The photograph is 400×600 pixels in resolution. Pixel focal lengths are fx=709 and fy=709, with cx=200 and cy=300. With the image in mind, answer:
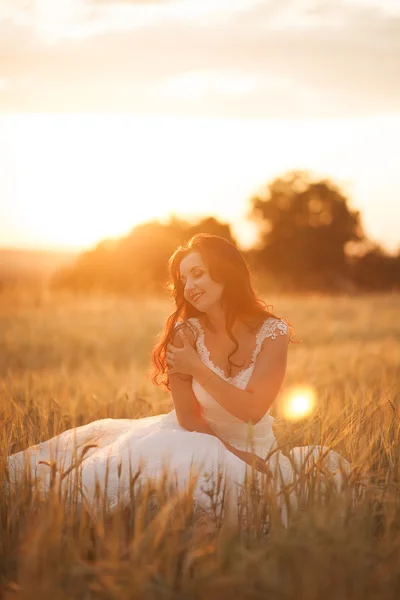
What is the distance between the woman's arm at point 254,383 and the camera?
376cm

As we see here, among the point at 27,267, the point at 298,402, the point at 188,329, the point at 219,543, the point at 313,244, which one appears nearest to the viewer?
the point at 219,543

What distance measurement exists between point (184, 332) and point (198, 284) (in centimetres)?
35

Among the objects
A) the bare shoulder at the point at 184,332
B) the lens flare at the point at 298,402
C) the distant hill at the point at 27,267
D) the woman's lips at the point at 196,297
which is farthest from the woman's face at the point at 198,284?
the distant hill at the point at 27,267

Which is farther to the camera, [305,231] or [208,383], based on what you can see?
[305,231]

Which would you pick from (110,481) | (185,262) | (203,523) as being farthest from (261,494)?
(185,262)

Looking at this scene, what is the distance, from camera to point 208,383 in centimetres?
378

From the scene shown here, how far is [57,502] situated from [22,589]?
0.52 m

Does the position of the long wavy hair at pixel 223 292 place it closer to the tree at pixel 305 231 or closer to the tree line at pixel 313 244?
the tree line at pixel 313 244

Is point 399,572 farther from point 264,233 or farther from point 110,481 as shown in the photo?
point 264,233

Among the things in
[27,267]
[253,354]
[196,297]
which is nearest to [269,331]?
[253,354]

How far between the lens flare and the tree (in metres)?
34.4

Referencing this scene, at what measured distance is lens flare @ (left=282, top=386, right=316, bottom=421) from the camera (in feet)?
17.8

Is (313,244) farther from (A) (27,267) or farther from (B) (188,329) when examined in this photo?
(A) (27,267)

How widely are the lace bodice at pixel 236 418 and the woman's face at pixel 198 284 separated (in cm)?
35
